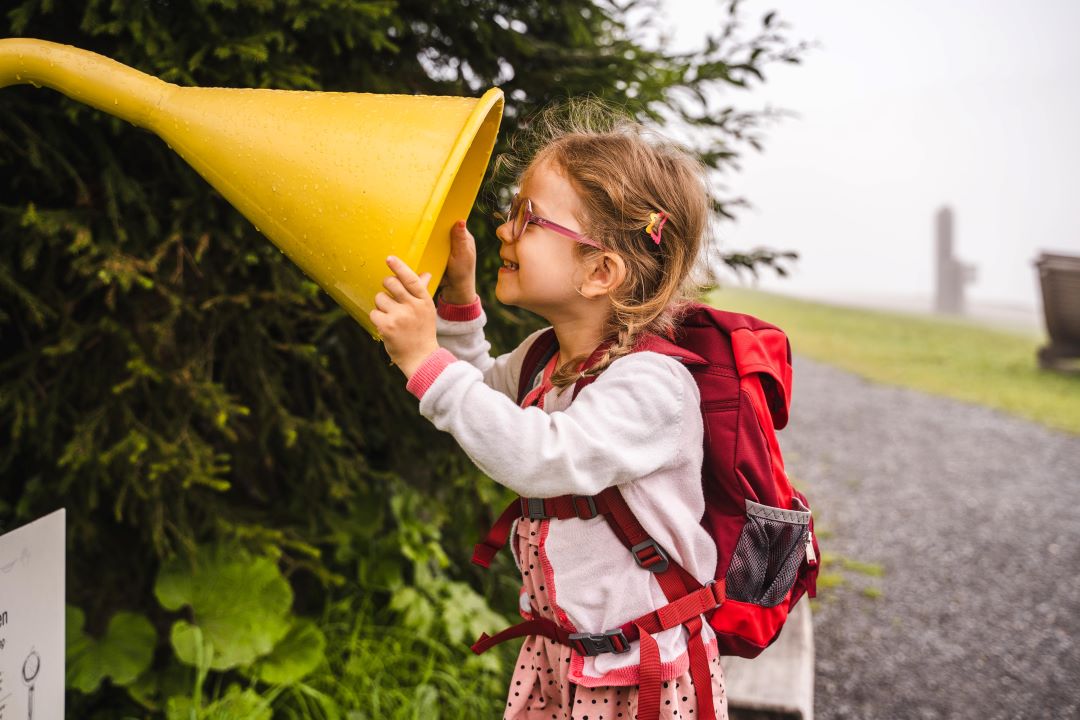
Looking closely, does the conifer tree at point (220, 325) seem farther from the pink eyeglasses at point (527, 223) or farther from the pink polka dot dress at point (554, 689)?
the pink polka dot dress at point (554, 689)

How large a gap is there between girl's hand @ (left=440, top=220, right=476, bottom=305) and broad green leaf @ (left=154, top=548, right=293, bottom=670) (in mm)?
1163

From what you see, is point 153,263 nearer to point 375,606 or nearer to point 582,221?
point 582,221

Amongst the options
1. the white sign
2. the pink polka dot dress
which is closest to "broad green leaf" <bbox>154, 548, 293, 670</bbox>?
the white sign

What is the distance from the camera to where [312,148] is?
1192 mm

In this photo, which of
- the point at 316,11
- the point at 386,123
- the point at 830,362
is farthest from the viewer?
the point at 830,362

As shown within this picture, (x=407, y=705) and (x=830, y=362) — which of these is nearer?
(x=407, y=705)

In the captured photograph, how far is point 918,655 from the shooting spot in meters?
3.48

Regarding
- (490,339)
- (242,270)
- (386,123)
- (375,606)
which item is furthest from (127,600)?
(386,123)

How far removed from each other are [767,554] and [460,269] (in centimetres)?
75

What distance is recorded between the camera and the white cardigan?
1239 mm

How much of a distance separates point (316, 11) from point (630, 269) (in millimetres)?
1062

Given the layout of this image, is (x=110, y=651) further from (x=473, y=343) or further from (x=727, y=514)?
(x=727, y=514)

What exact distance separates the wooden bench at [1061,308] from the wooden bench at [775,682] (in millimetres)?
6670

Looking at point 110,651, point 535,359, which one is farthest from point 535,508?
point 110,651
